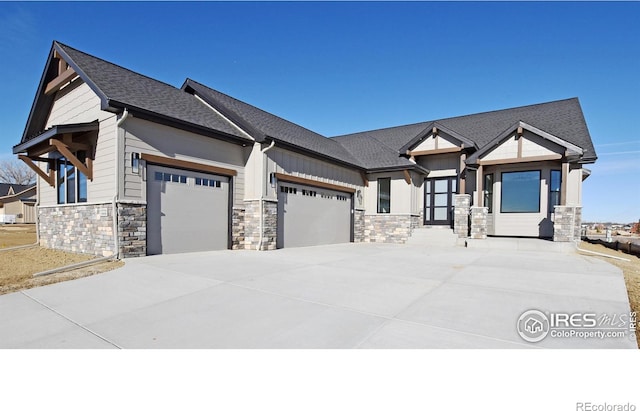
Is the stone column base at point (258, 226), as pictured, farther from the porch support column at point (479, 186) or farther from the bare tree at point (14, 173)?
the bare tree at point (14, 173)

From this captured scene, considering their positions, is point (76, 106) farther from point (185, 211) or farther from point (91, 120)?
point (185, 211)

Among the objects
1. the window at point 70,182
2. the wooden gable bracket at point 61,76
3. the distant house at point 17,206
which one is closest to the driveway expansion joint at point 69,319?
the window at point 70,182

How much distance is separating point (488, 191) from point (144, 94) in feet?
46.0

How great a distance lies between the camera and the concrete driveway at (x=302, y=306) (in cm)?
305

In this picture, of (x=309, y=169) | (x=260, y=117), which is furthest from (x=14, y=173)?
(x=309, y=169)

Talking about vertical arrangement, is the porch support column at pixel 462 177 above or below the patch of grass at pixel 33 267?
Result: above

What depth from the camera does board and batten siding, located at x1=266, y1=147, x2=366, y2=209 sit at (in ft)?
35.4

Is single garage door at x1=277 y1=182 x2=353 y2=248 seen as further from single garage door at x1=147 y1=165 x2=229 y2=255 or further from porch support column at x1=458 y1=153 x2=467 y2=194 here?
porch support column at x1=458 y1=153 x2=467 y2=194

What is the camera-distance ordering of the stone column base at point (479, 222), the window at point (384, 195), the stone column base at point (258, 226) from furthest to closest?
the window at point (384, 195) < the stone column base at point (479, 222) < the stone column base at point (258, 226)

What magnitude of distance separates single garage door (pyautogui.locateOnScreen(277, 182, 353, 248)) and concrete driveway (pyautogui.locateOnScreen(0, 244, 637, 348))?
4700 millimetres

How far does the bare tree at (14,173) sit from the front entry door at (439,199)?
196ft

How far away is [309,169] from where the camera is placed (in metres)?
12.4

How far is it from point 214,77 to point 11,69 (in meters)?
7.01
